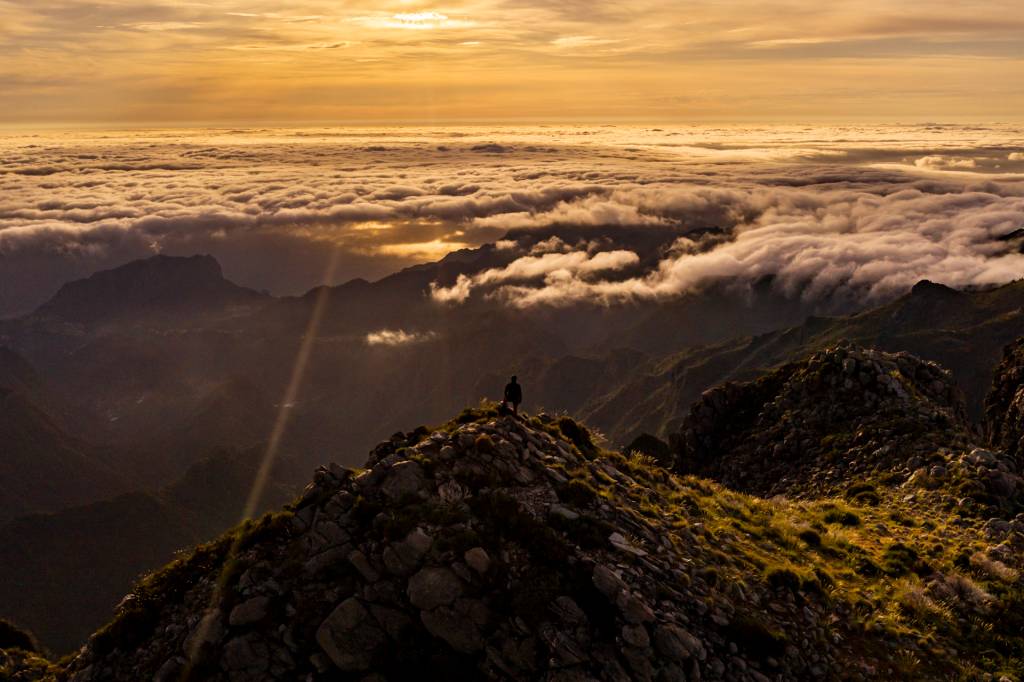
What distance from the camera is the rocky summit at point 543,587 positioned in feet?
73.1

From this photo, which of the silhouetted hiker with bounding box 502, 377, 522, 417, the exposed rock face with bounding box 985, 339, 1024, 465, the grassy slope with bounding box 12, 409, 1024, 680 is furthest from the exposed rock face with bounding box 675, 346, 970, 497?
the silhouetted hiker with bounding box 502, 377, 522, 417

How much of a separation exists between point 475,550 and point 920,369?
175 ft

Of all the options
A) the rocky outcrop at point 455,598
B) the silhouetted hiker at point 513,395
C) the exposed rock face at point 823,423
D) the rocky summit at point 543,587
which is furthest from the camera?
the exposed rock face at point 823,423

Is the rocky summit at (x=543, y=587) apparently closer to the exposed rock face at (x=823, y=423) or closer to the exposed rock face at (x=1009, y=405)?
the exposed rock face at (x=823, y=423)

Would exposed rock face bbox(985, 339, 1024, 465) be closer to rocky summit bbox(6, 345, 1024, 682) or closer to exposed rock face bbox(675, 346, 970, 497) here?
exposed rock face bbox(675, 346, 970, 497)

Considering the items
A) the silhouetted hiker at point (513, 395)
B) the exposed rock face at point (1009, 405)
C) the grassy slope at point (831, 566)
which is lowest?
the exposed rock face at point (1009, 405)

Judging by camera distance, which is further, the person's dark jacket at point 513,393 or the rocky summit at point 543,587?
the person's dark jacket at point 513,393

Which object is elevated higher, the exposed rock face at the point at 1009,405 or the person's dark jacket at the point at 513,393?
the person's dark jacket at the point at 513,393

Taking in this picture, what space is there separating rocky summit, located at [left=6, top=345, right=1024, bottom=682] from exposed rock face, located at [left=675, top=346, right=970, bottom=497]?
12.2 metres

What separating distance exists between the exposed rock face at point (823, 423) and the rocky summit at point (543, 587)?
12.2 metres

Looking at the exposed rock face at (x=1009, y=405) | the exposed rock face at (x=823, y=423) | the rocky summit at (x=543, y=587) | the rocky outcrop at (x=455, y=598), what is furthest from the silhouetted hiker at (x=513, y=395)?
the exposed rock face at (x=1009, y=405)

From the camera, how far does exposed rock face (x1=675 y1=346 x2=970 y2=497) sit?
50.0 metres

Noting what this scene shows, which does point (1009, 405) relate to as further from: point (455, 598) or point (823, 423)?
point (455, 598)

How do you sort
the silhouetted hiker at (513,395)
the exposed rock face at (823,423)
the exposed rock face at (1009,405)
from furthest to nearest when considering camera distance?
the exposed rock face at (1009,405) < the exposed rock face at (823,423) < the silhouetted hiker at (513,395)
